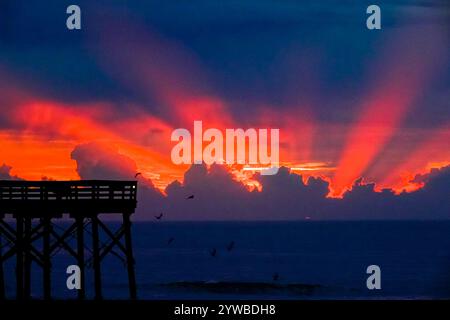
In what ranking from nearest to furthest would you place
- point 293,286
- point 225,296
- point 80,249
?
point 80,249 < point 225,296 < point 293,286

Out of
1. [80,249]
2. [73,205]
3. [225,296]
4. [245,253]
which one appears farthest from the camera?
[245,253]

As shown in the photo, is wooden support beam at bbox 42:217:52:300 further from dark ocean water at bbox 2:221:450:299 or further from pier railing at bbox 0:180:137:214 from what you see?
dark ocean water at bbox 2:221:450:299

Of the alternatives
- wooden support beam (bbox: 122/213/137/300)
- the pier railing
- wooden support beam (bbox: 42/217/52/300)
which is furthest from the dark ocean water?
the pier railing

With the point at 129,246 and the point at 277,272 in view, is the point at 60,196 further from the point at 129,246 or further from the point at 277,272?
the point at 277,272

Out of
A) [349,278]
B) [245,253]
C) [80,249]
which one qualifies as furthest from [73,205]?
[245,253]

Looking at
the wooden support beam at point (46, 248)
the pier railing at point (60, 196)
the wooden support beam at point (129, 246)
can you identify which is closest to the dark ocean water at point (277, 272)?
the wooden support beam at point (46, 248)

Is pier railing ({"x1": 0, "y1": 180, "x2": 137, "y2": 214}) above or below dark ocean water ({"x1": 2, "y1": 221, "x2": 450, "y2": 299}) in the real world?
above

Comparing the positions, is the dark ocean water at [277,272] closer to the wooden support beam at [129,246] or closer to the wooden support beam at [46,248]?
Answer: the wooden support beam at [46,248]

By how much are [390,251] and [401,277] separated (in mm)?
54053

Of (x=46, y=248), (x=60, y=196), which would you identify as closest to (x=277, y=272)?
(x=46, y=248)

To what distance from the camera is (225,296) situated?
83.2m

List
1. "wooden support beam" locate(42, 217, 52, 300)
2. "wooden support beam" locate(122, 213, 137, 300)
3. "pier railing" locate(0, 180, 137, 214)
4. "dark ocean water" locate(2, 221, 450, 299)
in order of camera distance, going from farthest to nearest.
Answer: "dark ocean water" locate(2, 221, 450, 299), "wooden support beam" locate(122, 213, 137, 300), "wooden support beam" locate(42, 217, 52, 300), "pier railing" locate(0, 180, 137, 214)
